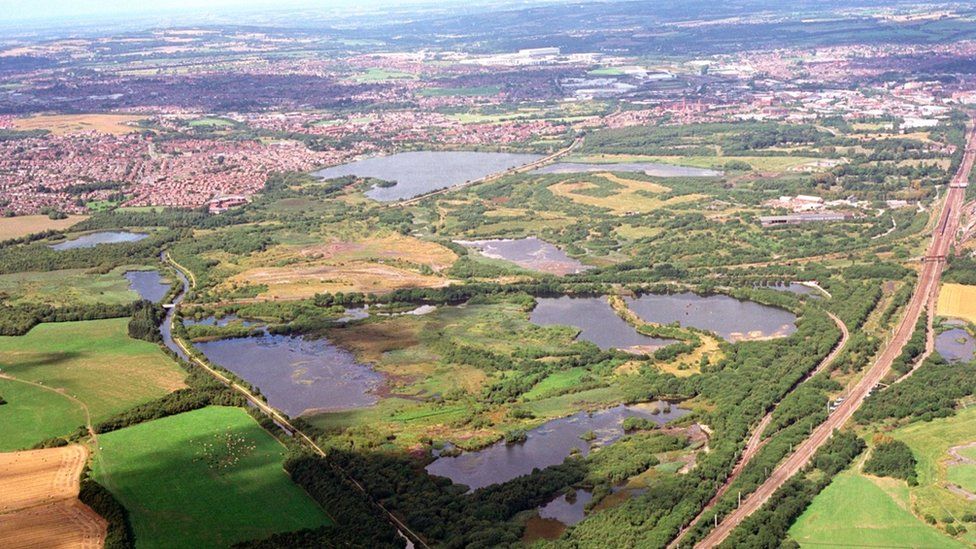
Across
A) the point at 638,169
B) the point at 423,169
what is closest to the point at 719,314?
the point at 638,169

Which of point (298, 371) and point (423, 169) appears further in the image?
point (423, 169)

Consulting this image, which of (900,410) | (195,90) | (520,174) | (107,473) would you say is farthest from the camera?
(195,90)

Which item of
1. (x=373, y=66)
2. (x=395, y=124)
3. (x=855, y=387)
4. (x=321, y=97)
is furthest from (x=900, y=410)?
(x=373, y=66)

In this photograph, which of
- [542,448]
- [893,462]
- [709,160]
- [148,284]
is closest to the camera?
[893,462]

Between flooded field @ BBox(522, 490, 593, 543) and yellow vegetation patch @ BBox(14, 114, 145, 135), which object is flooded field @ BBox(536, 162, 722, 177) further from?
flooded field @ BBox(522, 490, 593, 543)

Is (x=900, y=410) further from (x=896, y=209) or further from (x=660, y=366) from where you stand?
(x=896, y=209)

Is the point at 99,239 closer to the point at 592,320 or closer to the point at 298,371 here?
the point at 298,371
